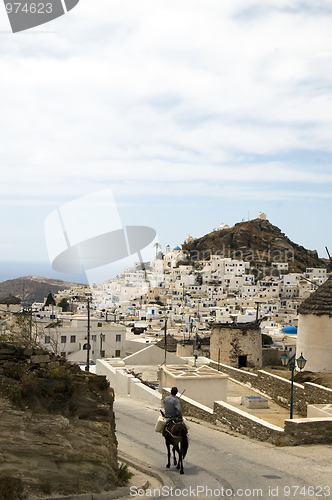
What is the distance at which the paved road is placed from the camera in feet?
23.9

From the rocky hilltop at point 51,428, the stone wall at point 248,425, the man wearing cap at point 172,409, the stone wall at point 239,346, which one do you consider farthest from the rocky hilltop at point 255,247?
the rocky hilltop at point 51,428

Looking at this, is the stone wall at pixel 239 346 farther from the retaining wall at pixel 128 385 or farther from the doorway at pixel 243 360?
the retaining wall at pixel 128 385

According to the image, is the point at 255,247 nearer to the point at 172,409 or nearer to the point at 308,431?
the point at 308,431

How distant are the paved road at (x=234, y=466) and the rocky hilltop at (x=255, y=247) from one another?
149m

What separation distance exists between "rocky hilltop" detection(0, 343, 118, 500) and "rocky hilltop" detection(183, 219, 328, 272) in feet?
501

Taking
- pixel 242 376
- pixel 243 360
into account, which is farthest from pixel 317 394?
pixel 243 360

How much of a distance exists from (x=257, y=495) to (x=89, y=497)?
2.19 metres

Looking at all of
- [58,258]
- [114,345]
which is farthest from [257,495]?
[114,345]

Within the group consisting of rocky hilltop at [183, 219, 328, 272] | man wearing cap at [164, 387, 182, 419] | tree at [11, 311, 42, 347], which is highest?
rocky hilltop at [183, 219, 328, 272]

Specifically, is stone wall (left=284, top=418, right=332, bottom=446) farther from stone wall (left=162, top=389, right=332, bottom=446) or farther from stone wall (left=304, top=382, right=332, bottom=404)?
stone wall (left=304, top=382, right=332, bottom=404)

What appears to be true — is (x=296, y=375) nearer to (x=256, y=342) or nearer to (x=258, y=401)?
(x=258, y=401)

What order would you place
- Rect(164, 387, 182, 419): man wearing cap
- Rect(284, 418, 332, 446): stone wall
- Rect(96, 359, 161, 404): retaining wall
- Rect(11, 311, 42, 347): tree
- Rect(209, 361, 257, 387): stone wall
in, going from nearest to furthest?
Rect(164, 387, 182, 419): man wearing cap < Rect(284, 418, 332, 446): stone wall < Rect(11, 311, 42, 347): tree < Rect(96, 359, 161, 404): retaining wall < Rect(209, 361, 257, 387): stone wall

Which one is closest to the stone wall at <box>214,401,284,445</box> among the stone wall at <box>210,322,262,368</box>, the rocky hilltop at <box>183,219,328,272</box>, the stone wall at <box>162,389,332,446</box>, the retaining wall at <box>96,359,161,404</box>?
the stone wall at <box>162,389,332,446</box>

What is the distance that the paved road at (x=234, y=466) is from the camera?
7.27 metres
